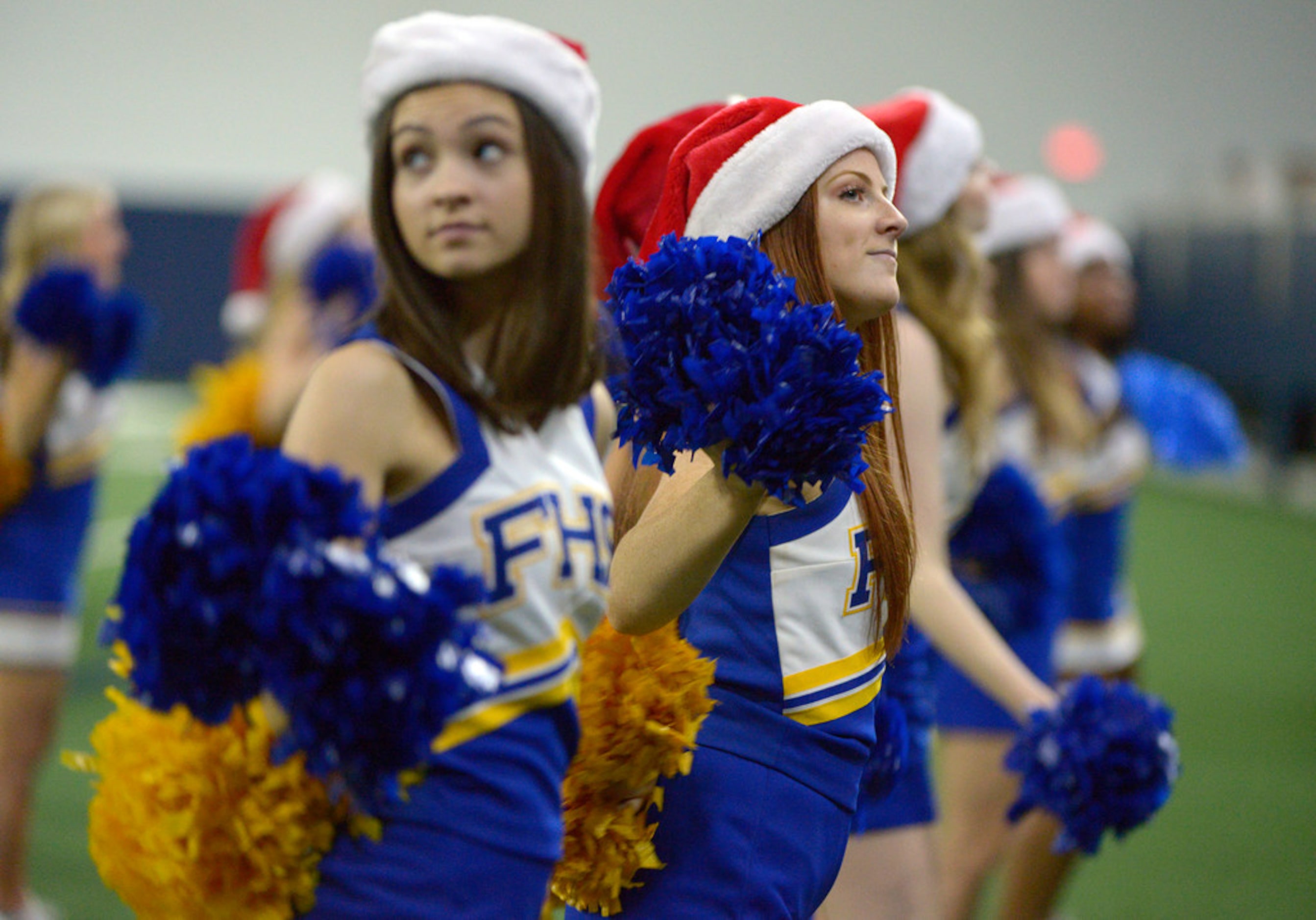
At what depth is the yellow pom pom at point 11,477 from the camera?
12.2 feet

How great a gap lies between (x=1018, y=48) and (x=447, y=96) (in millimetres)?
7106

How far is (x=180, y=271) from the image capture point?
1842 cm

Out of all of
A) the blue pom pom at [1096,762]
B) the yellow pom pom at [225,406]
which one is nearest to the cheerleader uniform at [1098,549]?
the blue pom pom at [1096,762]

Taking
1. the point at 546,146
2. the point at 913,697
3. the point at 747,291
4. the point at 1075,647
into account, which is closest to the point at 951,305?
the point at 913,697

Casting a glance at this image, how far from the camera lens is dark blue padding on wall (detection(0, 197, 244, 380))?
18234 millimetres

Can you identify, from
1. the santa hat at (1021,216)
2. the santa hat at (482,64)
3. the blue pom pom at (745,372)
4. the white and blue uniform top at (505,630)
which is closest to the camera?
the blue pom pom at (745,372)

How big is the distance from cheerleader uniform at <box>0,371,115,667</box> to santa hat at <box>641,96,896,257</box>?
265 cm

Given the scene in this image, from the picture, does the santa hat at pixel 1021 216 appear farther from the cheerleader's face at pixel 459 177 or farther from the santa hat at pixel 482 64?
the cheerleader's face at pixel 459 177

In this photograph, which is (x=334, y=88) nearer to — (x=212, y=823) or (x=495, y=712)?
(x=495, y=712)

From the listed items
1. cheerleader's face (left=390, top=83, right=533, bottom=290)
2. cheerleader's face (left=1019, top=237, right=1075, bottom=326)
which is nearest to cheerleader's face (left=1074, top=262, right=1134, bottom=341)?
cheerleader's face (left=1019, top=237, right=1075, bottom=326)

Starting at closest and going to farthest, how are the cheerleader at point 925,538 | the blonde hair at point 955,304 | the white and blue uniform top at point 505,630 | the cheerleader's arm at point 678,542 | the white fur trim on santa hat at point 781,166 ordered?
the cheerleader's arm at point 678,542, the white fur trim on santa hat at point 781,166, the white and blue uniform top at point 505,630, the cheerleader at point 925,538, the blonde hair at point 955,304

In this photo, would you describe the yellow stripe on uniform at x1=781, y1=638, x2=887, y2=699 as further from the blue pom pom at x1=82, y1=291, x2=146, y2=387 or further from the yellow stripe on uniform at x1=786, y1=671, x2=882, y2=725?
the blue pom pom at x1=82, y1=291, x2=146, y2=387

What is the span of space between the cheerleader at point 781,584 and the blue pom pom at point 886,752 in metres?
0.17

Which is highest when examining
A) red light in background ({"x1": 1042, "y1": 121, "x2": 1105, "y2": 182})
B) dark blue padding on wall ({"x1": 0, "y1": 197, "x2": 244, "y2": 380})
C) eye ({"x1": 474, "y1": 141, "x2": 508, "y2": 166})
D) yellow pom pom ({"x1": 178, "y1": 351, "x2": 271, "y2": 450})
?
eye ({"x1": 474, "y1": 141, "x2": 508, "y2": 166})
